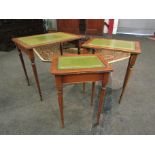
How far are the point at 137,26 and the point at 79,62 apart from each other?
14.8 feet

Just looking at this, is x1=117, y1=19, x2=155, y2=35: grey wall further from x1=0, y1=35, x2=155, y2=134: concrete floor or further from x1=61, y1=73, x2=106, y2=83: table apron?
x1=61, y1=73, x2=106, y2=83: table apron

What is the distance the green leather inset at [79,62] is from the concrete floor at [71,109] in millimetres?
614

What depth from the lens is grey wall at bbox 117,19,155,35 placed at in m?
4.48

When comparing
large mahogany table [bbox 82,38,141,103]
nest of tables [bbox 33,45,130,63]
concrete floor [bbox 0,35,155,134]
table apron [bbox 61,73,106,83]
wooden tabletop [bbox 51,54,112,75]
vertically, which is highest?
large mahogany table [bbox 82,38,141,103]

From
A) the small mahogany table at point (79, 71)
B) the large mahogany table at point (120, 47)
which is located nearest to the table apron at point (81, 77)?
the small mahogany table at point (79, 71)

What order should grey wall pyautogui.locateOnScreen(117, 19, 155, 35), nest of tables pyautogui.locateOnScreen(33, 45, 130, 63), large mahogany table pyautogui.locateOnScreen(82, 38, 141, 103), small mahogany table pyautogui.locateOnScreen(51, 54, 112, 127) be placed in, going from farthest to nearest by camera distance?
grey wall pyautogui.locateOnScreen(117, 19, 155, 35), nest of tables pyautogui.locateOnScreen(33, 45, 130, 63), large mahogany table pyautogui.locateOnScreen(82, 38, 141, 103), small mahogany table pyautogui.locateOnScreen(51, 54, 112, 127)

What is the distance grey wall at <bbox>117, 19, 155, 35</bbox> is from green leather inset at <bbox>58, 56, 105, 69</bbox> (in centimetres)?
429

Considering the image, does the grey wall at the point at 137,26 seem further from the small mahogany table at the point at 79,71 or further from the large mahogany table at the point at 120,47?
the small mahogany table at the point at 79,71

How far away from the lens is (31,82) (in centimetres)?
187

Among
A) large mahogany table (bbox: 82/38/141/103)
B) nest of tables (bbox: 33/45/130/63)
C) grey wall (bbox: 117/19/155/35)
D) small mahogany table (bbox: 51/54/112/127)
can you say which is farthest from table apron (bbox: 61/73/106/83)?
grey wall (bbox: 117/19/155/35)

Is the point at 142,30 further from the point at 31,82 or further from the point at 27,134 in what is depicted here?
the point at 27,134

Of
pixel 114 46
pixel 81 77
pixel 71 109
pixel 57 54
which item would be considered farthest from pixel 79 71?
pixel 57 54

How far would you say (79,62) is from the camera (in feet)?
3.10

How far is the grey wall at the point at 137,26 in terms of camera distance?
4484 millimetres
